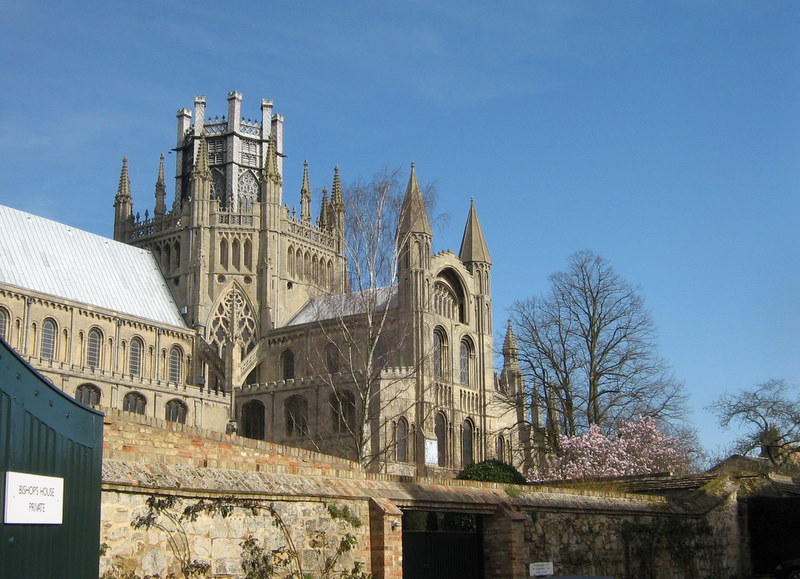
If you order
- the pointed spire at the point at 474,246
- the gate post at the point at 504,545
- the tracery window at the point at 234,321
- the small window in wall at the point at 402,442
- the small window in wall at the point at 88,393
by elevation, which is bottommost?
the gate post at the point at 504,545

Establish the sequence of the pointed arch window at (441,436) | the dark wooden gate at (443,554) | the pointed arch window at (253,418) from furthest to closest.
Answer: the pointed arch window at (253,418) < the pointed arch window at (441,436) < the dark wooden gate at (443,554)

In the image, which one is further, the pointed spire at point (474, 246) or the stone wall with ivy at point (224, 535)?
the pointed spire at point (474, 246)

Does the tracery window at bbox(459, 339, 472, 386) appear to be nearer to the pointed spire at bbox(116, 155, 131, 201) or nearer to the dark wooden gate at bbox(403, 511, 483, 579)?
the pointed spire at bbox(116, 155, 131, 201)

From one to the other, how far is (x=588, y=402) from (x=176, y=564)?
3263 centimetres

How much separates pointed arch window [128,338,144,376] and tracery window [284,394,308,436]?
8885 mm

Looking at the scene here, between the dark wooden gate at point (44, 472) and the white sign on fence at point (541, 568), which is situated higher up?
the dark wooden gate at point (44, 472)

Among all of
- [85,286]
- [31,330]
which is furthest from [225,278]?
[31,330]

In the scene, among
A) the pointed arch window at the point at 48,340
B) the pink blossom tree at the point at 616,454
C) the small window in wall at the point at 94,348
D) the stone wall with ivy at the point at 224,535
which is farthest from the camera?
the small window in wall at the point at 94,348

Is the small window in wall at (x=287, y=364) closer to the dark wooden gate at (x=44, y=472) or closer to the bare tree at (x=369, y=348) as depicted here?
the bare tree at (x=369, y=348)

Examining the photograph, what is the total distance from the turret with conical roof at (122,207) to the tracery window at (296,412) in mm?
20702

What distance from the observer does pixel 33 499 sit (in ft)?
26.4

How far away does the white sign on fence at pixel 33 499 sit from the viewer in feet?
25.4

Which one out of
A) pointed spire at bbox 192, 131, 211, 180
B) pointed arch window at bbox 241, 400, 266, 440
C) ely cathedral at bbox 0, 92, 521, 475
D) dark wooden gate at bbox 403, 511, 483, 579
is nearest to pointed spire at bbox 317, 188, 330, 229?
ely cathedral at bbox 0, 92, 521, 475

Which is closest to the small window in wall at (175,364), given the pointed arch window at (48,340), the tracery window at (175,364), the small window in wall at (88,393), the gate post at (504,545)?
the tracery window at (175,364)
